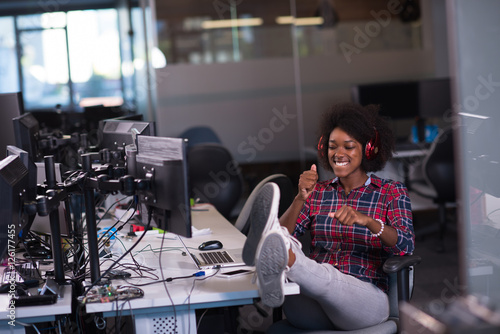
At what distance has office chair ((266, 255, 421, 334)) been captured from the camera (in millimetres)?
2189

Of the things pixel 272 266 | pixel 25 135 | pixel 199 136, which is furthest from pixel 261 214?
pixel 199 136

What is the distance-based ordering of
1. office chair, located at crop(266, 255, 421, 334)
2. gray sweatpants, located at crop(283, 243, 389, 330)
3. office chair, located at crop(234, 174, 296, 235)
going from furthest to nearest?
1. office chair, located at crop(234, 174, 296, 235)
2. office chair, located at crop(266, 255, 421, 334)
3. gray sweatpants, located at crop(283, 243, 389, 330)

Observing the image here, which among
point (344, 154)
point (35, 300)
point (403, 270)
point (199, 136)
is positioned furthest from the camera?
point (199, 136)

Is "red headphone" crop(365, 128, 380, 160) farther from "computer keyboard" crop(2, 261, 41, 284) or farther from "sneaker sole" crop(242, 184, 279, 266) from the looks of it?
"computer keyboard" crop(2, 261, 41, 284)

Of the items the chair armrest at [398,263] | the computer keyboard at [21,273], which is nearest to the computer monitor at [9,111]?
the computer keyboard at [21,273]

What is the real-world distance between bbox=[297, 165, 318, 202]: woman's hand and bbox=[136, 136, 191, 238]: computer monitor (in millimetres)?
690

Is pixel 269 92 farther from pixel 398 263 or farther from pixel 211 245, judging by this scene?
pixel 398 263

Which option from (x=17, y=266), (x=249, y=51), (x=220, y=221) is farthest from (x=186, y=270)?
(x=249, y=51)

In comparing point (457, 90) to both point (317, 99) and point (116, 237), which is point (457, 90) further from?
point (317, 99)

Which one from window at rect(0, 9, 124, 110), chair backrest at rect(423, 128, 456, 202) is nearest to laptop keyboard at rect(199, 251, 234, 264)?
chair backrest at rect(423, 128, 456, 202)

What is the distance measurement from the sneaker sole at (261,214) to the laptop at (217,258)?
0.99ft

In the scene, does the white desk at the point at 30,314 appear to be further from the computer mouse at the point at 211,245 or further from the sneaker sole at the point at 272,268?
the computer mouse at the point at 211,245

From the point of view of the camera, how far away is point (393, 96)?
596 centimetres

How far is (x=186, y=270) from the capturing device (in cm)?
232
